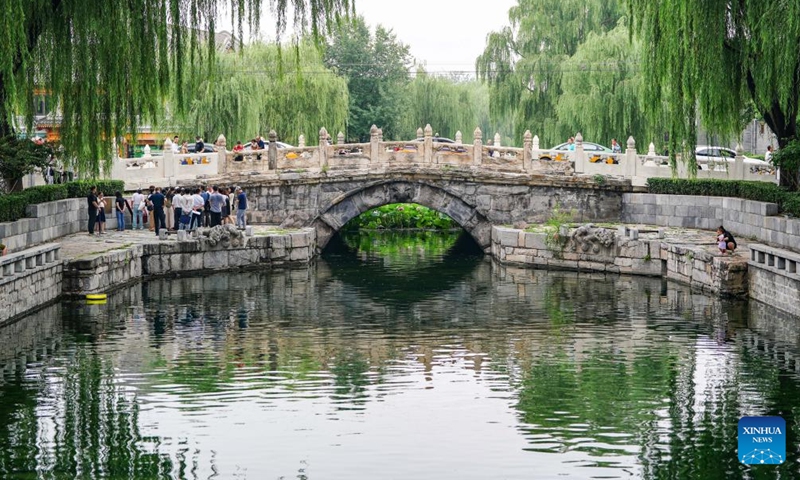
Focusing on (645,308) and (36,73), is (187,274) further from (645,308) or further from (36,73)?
(645,308)

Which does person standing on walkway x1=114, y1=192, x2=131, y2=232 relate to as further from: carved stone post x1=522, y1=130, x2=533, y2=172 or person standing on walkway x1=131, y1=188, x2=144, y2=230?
carved stone post x1=522, y1=130, x2=533, y2=172

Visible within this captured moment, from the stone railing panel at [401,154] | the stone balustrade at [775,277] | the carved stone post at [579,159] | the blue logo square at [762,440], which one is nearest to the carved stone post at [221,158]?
the stone railing panel at [401,154]

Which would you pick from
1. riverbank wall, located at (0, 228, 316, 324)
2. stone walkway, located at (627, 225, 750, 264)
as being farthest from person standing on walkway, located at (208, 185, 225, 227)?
stone walkway, located at (627, 225, 750, 264)

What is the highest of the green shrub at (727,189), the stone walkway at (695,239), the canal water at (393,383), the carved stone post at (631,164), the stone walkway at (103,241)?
the carved stone post at (631,164)

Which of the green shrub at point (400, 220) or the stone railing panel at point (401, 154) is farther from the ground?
the stone railing panel at point (401, 154)

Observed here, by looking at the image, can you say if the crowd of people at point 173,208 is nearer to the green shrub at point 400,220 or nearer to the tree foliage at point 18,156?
the tree foliage at point 18,156

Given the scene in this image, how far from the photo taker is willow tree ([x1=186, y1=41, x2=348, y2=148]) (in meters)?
45.3

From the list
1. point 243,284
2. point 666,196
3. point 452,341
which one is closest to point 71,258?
point 243,284

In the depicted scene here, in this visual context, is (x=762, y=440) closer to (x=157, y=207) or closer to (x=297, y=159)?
(x=157, y=207)

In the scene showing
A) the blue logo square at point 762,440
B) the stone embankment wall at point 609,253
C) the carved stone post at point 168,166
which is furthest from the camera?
the carved stone post at point 168,166

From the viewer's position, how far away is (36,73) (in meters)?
26.2

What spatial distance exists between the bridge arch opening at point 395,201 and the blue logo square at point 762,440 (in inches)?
839

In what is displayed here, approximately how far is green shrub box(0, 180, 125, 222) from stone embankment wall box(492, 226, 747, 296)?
35.8ft

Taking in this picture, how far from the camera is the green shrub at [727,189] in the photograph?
99.3 feet
